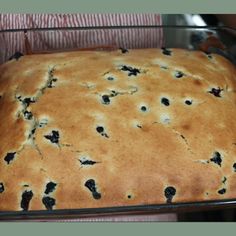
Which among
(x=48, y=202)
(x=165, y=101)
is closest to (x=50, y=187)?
(x=48, y=202)

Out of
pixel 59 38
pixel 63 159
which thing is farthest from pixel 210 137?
pixel 59 38

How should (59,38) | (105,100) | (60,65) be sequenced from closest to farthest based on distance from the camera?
(105,100), (60,65), (59,38)

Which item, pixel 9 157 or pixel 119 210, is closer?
pixel 119 210

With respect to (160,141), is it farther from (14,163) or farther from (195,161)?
(14,163)

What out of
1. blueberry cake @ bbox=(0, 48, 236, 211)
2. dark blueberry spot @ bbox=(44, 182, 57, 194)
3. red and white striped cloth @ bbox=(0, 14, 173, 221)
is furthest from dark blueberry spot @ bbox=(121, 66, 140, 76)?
dark blueberry spot @ bbox=(44, 182, 57, 194)

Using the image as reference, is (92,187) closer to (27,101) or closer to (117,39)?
(27,101)

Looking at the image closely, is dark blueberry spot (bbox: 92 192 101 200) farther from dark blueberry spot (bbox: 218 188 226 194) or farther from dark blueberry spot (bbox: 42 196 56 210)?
dark blueberry spot (bbox: 218 188 226 194)
